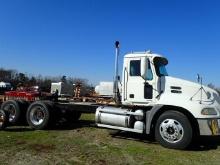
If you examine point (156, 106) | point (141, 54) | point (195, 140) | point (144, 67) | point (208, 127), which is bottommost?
point (195, 140)

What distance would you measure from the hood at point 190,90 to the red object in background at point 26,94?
20.5 ft

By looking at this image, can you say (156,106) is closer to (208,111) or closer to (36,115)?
(208,111)

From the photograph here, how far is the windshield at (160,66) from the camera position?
11469 mm

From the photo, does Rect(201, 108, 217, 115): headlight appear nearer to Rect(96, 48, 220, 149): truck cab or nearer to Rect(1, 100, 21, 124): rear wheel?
Rect(96, 48, 220, 149): truck cab

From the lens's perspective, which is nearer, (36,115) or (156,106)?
(156,106)

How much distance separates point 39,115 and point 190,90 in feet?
19.3

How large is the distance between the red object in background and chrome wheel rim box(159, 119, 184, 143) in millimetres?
6538

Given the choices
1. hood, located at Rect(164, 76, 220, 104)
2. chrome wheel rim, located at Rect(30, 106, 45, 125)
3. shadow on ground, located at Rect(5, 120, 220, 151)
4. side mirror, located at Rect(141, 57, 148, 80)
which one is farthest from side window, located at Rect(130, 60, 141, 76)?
chrome wheel rim, located at Rect(30, 106, 45, 125)

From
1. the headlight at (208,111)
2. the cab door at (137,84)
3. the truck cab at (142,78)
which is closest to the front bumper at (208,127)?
the headlight at (208,111)

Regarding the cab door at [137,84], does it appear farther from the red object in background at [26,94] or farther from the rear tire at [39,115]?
the red object in background at [26,94]

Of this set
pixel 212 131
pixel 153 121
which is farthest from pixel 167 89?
pixel 212 131

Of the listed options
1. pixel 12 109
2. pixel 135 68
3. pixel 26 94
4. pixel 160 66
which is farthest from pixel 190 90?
pixel 26 94

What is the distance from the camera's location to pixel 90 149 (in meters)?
9.56

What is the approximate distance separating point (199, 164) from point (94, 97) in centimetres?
615
